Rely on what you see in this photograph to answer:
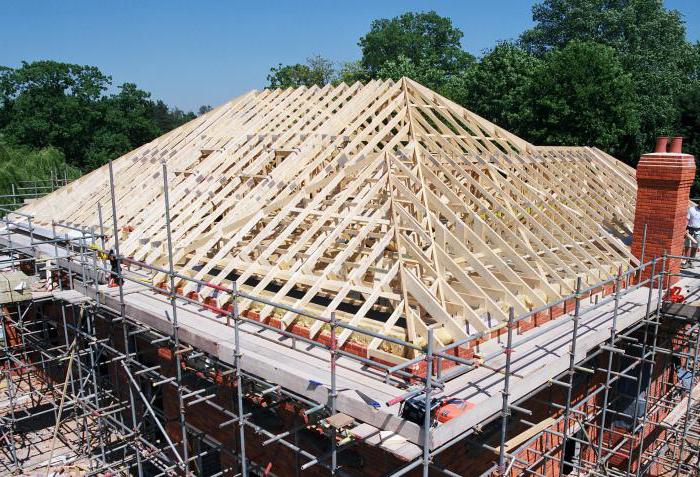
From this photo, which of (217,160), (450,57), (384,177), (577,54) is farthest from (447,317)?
(450,57)

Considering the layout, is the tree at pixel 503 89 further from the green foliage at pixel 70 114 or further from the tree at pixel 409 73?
the green foliage at pixel 70 114

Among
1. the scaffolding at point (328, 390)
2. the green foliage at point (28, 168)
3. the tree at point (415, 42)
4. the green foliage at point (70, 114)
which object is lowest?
the scaffolding at point (328, 390)

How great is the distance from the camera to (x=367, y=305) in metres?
7.01

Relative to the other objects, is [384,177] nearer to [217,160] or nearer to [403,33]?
[217,160]

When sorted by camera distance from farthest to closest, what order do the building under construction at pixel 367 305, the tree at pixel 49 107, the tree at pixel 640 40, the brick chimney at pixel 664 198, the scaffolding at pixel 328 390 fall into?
the tree at pixel 49 107 → the tree at pixel 640 40 → the brick chimney at pixel 664 198 → the building under construction at pixel 367 305 → the scaffolding at pixel 328 390

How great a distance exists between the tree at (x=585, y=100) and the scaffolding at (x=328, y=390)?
1755 cm

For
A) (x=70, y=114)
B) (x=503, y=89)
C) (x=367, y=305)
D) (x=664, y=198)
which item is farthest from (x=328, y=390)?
(x=70, y=114)

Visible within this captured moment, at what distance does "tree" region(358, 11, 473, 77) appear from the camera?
52.1 metres

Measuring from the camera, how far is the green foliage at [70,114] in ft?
148

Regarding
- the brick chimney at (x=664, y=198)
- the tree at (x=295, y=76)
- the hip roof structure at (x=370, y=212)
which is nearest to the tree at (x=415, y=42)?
the tree at (x=295, y=76)

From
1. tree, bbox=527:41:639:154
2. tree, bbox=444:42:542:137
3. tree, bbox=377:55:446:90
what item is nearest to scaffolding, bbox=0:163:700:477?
tree, bbox=527:41:639:154

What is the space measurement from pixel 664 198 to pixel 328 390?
24.2ft

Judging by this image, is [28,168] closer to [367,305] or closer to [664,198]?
[367,305]

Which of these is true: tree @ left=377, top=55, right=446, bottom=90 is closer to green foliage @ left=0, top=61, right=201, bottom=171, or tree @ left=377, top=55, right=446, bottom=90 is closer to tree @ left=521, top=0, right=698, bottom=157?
tree @ left=521, top=0, right=698, bottom=157
